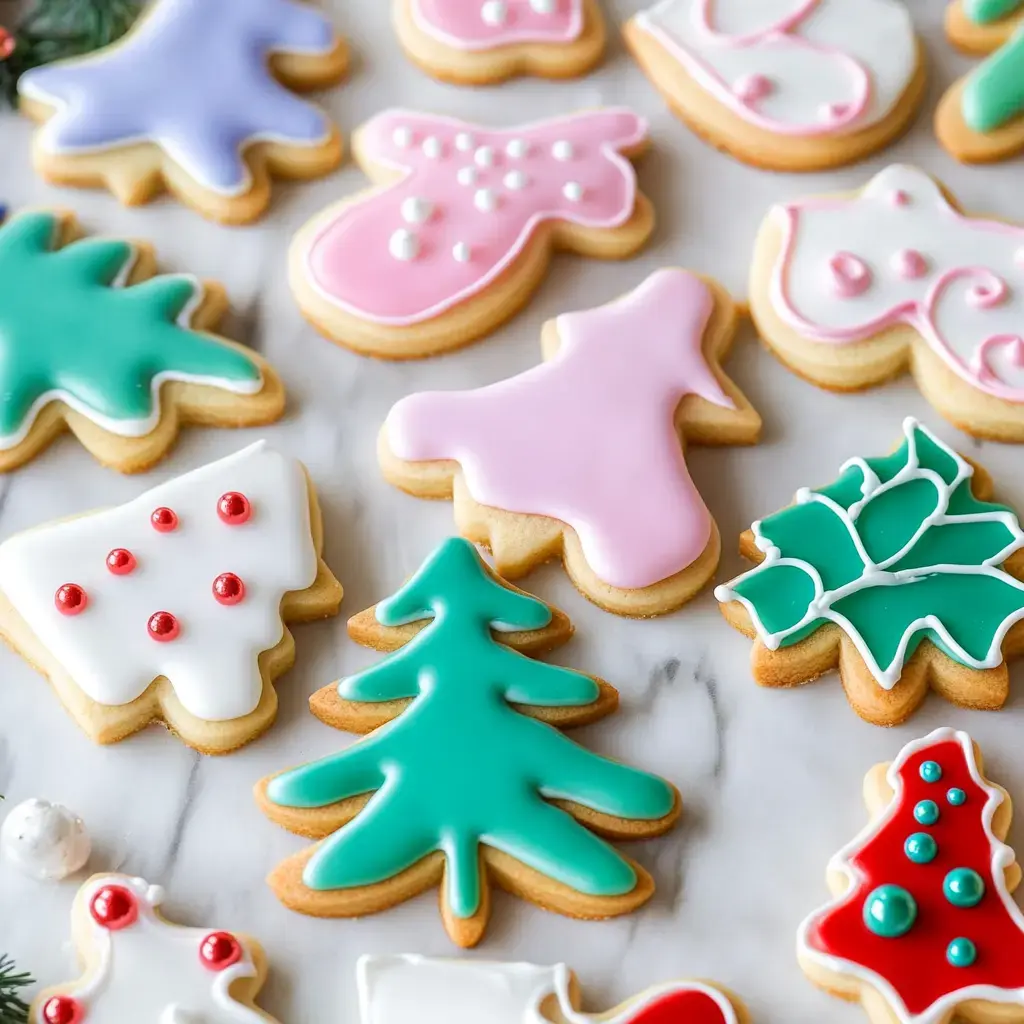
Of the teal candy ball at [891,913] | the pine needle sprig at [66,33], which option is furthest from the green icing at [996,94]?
the pine needle sprig at [66,33]

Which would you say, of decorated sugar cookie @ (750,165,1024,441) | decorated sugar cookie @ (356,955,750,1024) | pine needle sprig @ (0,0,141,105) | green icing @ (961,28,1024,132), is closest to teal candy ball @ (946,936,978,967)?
decorated sugar cookie @ (356,955,750,1024)

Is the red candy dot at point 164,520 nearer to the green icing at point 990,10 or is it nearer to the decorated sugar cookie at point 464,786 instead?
the decorated sugar cookie at point 464,786

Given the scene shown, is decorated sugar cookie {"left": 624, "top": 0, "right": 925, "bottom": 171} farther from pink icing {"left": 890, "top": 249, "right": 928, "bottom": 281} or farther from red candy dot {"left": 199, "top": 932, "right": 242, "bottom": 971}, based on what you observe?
red candy dot {"left": 199, "top": 932, "right": 242, "bottom": 971}

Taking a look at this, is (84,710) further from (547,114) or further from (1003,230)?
(1003,230)

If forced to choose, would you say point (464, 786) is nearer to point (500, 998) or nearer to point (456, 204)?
point (500, 998)

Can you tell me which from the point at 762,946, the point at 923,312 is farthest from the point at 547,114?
the point at 762,946

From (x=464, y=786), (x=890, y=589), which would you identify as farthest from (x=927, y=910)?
(x=464, y=786)
